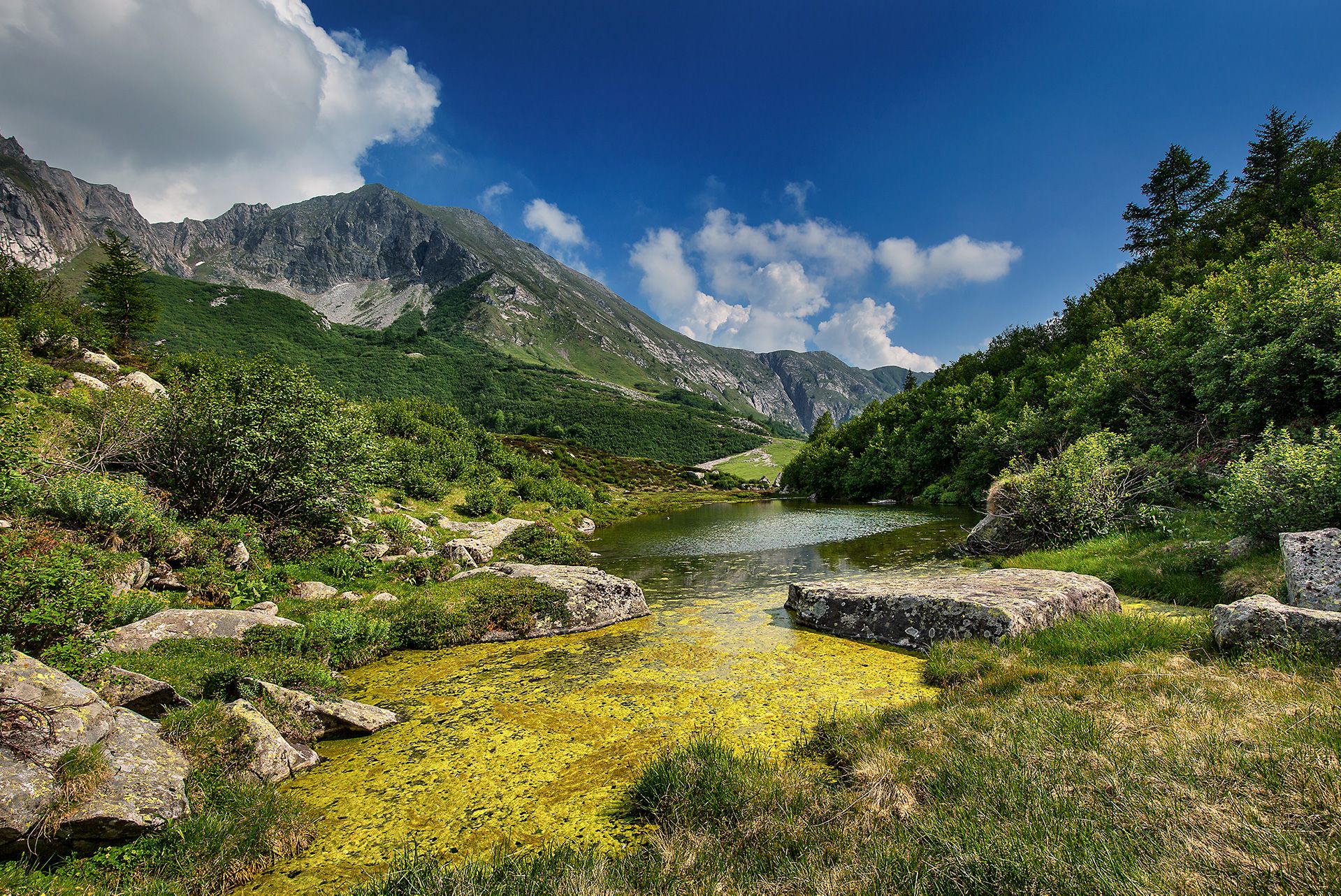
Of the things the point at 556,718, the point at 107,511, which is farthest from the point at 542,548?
the point at 556,718

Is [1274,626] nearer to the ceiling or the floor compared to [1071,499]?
nearer to the floor

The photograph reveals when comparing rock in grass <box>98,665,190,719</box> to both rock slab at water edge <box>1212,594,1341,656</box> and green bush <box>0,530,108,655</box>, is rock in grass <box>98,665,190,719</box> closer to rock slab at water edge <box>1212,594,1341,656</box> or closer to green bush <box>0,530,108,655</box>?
green bush <box>0,530,108,655</box>

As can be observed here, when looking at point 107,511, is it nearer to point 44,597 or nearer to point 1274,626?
point 44,597

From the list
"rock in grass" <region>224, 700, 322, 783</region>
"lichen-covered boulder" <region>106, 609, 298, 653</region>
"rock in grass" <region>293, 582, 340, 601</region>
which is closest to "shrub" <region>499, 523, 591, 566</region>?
"rock in grass" <region>293, 582, 340, 601</region>

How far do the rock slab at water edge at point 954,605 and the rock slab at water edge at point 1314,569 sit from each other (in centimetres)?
272

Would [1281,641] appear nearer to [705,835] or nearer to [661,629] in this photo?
[705,835]

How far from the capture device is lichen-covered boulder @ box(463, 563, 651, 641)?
12844mm

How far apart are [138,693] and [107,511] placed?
306 inches

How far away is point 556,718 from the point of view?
7.75 meters

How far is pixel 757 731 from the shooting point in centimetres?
699

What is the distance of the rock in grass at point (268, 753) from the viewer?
235 inches

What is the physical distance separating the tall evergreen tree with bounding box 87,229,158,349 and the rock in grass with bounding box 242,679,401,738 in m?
59.7

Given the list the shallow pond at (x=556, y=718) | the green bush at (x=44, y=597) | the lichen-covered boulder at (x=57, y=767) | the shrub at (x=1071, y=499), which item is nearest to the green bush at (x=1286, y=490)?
the shrub at (x=1071, y=499)

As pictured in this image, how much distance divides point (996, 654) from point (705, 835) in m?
6.86
